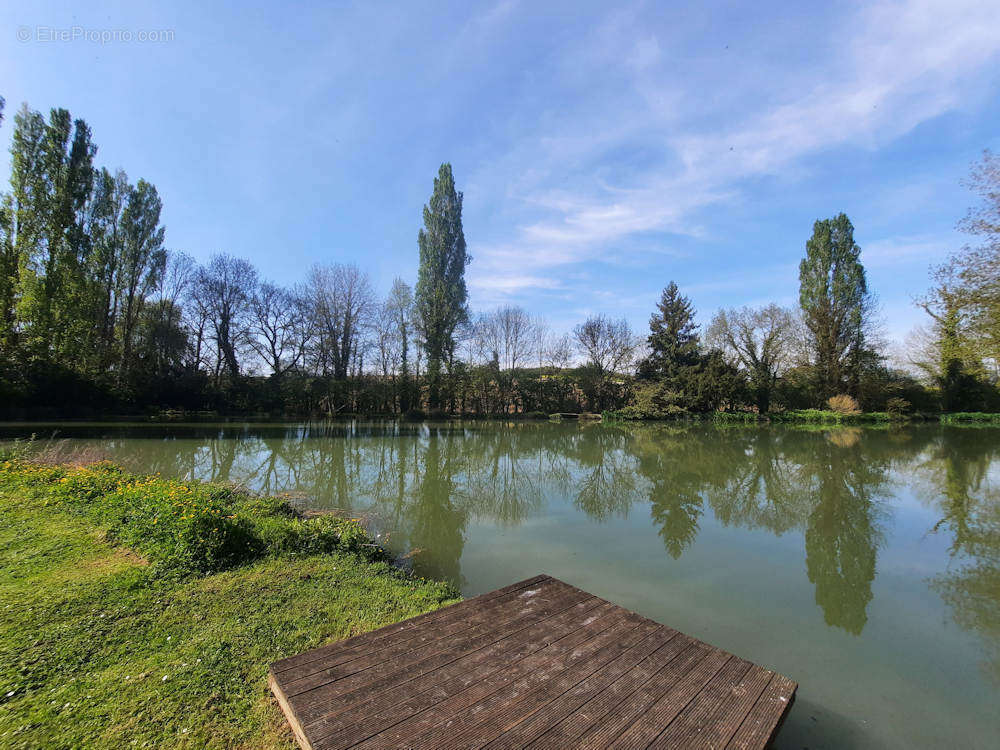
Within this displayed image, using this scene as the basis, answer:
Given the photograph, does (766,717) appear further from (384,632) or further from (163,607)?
(163,607)

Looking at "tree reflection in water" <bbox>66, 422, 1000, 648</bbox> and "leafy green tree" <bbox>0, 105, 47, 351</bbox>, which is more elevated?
"leafy green tree" <bbox>0, 105, 47, 351</bbox>

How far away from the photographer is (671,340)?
27797 millimetres

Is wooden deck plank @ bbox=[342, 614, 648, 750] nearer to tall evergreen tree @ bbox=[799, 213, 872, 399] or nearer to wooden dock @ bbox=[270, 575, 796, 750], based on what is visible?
wooden dock @ bbox=[270, 575, 796, 750]

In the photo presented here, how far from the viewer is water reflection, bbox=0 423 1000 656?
529 cm

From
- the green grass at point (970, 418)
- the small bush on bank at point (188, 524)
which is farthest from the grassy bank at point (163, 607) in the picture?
the green grass at point (970, 418)

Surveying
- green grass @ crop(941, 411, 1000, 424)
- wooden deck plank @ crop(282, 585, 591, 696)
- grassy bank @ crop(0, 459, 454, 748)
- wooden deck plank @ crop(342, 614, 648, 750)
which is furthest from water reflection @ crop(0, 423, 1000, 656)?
green grass @ crop(941, 411, 1000, 424)

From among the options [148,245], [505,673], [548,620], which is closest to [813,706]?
[548,620]

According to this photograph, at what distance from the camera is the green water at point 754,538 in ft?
9.94

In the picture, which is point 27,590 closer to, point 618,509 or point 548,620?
point 548,620

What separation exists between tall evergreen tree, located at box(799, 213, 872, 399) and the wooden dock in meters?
32.1

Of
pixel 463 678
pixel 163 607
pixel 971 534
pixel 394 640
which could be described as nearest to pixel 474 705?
pixel 463 678

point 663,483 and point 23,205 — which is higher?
point 23,205

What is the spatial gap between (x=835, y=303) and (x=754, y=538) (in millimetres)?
30207

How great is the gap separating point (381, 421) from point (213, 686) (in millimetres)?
22974
